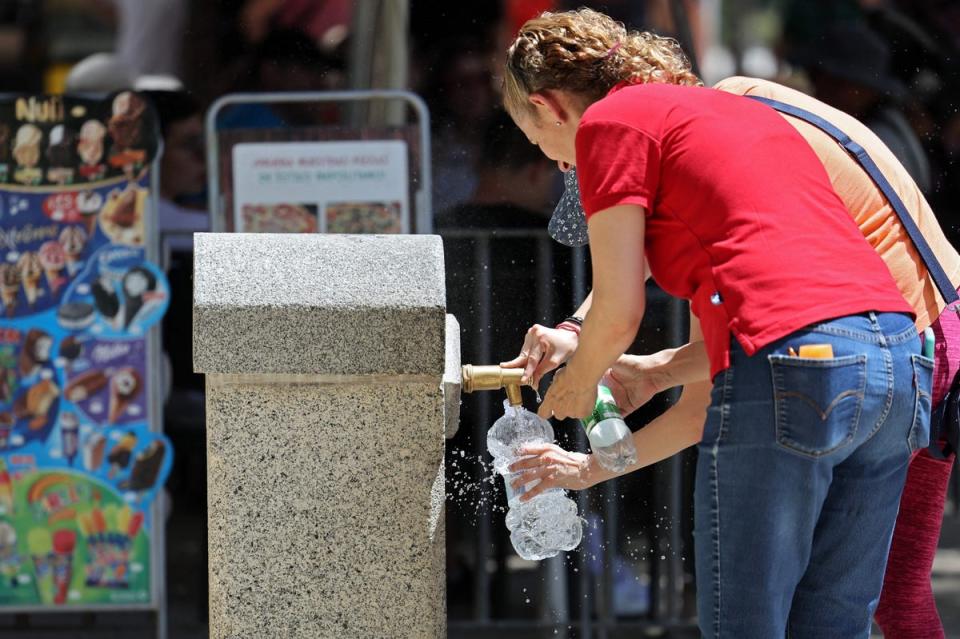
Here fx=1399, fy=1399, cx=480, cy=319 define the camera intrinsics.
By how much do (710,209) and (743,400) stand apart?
32 cm

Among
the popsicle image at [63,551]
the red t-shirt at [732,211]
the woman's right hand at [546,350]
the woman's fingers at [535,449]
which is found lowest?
the popsicle image at [63,551]

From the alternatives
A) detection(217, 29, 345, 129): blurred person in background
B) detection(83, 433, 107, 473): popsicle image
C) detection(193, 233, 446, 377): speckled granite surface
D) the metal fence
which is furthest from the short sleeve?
detection(83, 433, 107, 473): popsicle image

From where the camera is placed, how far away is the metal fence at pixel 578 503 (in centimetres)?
471

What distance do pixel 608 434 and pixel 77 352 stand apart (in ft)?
8.65

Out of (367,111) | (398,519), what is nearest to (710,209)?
(398,519)

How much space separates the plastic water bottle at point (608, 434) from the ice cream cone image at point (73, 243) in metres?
2.53

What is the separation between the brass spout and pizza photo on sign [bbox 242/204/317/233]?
1956 mm

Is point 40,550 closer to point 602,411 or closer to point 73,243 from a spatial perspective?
point 73,243

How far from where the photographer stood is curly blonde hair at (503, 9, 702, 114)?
8.34 ft

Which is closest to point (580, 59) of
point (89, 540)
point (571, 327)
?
point (571, 327)

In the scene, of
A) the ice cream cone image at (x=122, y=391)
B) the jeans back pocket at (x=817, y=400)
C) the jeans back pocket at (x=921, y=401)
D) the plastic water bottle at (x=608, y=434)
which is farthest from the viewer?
the ice cream cone image at (x=122, y=391)

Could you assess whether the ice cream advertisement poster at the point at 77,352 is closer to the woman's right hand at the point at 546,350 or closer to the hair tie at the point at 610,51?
the woman's right hand at the point at 546,350

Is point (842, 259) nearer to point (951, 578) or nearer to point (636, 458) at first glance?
point (636, 458)

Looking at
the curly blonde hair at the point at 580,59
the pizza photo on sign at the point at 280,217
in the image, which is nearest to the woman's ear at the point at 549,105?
the curly blonde hair at the point at 580,59
